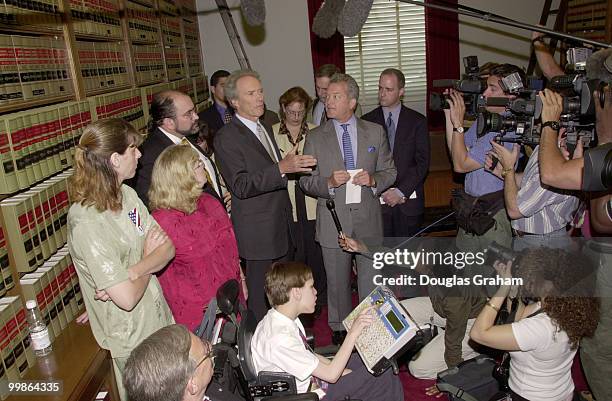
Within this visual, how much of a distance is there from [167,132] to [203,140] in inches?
33.2

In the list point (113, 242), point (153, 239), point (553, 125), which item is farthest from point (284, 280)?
point (553, 125)

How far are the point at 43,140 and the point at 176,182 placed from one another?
0.56 metres

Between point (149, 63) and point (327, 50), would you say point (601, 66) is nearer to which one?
point (149, 63)

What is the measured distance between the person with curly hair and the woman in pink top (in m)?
1.18

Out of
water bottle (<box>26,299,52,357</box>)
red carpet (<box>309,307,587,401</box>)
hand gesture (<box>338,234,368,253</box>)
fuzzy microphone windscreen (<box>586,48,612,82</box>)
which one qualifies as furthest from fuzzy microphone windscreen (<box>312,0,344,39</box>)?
red carpet (<box>309,307,587,401</box>)

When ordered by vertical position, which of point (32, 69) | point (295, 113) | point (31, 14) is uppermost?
point (31, 14)

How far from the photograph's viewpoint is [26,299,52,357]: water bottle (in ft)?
6.21

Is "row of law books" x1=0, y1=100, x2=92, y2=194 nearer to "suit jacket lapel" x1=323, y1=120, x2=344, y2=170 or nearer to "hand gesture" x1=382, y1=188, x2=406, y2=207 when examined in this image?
"suit jacket lapel" x1=323, y1=120, x2=344, y2=170

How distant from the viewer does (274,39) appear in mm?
6098

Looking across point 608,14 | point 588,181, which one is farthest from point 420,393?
point 608,14

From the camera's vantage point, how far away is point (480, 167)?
9.23 ft

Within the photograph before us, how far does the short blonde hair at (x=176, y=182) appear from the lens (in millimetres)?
2164

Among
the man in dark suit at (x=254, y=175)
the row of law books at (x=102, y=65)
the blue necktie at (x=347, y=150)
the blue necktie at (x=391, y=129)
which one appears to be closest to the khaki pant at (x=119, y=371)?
the man in dark suit at (x=254, y=175)

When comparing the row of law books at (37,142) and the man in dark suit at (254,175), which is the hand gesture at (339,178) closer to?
the man in dark suit at (254,175)
